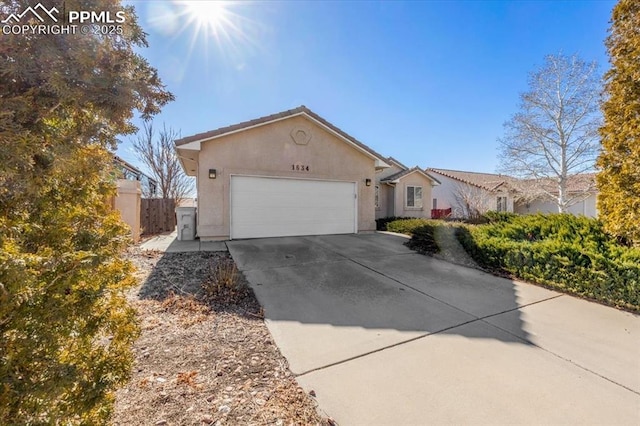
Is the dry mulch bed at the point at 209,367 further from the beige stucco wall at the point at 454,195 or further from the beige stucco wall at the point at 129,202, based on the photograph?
the beige stucco wall at the point at 454,195

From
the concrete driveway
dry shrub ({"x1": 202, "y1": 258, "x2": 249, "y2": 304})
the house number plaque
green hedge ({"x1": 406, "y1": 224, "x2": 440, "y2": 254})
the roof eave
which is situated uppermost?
the roof eave

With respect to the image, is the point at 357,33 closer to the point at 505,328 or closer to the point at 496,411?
the point at 505,328

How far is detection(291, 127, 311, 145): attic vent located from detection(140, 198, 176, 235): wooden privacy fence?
28.1ft

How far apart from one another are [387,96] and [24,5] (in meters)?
10.6

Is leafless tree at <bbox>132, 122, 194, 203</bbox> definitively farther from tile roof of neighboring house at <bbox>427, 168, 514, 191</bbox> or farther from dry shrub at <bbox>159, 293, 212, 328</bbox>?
tile roof of neighboring house at <bbox>427, 168, 514, 191</bbox>

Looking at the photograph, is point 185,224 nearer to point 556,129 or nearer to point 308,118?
point 308,118

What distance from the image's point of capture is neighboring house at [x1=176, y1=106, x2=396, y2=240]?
9234 mm

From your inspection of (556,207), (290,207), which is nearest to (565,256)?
(290,207)

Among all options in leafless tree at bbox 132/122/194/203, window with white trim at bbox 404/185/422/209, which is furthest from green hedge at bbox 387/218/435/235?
leafless tree at bbox 132/122/194/203

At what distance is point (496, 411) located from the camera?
208 cm

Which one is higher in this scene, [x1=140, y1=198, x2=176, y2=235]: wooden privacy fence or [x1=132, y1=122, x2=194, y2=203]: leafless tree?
[x1=132, y1=122, x2=194, y2=203]: leafless tree

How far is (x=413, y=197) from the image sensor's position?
1767cm

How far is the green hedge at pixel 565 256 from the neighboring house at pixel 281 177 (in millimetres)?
5219

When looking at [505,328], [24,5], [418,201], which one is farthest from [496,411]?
[418,201]
